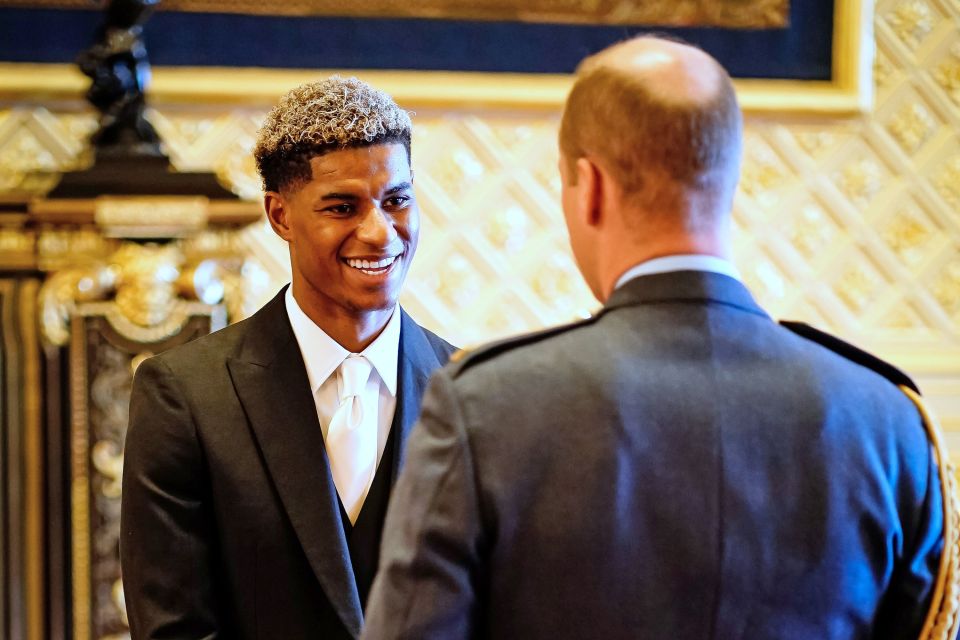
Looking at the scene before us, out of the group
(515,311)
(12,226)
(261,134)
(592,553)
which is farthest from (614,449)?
(515,311)

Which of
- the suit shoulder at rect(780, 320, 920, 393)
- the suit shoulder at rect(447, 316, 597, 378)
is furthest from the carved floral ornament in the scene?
the suit shoulder at rect(780, 320, 920, 393)

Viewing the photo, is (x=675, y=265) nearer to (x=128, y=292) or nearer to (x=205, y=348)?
(x=205, y=348)

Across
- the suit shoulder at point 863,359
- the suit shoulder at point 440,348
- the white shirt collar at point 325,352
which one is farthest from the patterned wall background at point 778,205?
the suit shoulder at point 863,359

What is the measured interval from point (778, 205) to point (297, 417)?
5.78ft

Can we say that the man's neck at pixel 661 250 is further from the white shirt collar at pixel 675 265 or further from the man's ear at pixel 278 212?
the man's ear at pixel 278 212

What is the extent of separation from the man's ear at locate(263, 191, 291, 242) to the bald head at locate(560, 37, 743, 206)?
2.02 ft

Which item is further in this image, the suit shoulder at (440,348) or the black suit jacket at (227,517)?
the suit shoulder at (440,348)

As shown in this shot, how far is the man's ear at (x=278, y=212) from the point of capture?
148cm

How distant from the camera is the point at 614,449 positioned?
0.92 m

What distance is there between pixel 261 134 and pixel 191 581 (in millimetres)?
557

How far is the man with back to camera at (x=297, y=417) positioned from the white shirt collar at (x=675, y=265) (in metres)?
0.51

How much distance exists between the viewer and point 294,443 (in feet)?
4.55

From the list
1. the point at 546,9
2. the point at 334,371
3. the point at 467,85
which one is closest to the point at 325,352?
the point at 334,371

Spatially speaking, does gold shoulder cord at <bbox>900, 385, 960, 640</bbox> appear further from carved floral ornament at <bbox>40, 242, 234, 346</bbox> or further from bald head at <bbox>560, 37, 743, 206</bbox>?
carved floral ornament at <bbox>40, 242, 234, 346</bbox>
